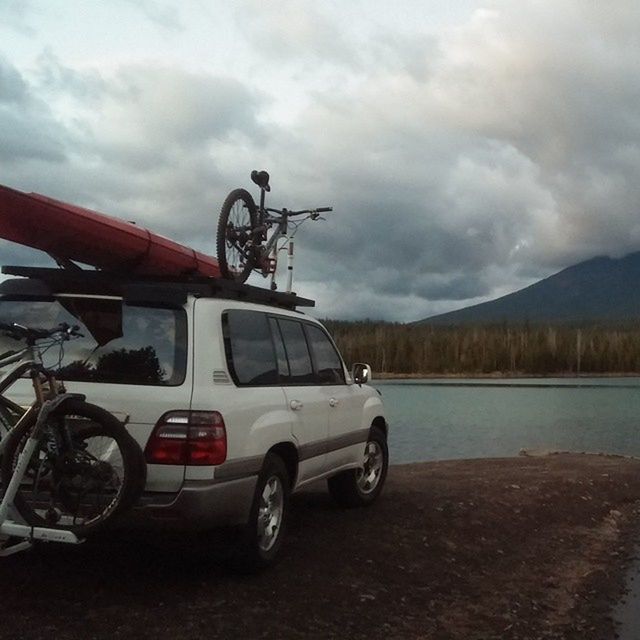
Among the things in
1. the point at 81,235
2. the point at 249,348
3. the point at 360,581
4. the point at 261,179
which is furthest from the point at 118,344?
the point at 261,179

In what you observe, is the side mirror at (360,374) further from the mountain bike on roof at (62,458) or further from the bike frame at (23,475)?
the bike frame at (23,475)

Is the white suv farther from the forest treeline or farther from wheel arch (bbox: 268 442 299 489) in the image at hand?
the forest treeline

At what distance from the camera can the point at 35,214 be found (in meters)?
6.55

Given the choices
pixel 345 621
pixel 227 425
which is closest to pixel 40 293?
pixel 227 425

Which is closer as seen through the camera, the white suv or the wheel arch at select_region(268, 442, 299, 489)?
the white suv

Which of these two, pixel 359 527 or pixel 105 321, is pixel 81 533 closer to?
pixel 105 321

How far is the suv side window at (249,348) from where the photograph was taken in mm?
5555

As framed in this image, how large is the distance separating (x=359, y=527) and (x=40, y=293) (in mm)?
3451

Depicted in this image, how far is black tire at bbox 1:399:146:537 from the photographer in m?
4.75

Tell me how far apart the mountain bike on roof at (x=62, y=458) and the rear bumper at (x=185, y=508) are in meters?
0.18

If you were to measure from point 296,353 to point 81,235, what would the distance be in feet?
6.19

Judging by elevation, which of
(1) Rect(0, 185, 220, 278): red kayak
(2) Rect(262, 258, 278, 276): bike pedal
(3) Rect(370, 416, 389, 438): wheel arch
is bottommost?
(3) Rect(370, 416, 389, 438): wheel arch

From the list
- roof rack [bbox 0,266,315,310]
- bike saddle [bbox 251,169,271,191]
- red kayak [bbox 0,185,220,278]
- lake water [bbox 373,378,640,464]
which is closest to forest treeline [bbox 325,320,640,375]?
lake water [bbox 373,378,640,464]

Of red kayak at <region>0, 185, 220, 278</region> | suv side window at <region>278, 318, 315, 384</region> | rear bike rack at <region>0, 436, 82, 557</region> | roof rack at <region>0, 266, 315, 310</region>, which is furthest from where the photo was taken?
suv side window at <region>278, 318, 315, 384</region>
